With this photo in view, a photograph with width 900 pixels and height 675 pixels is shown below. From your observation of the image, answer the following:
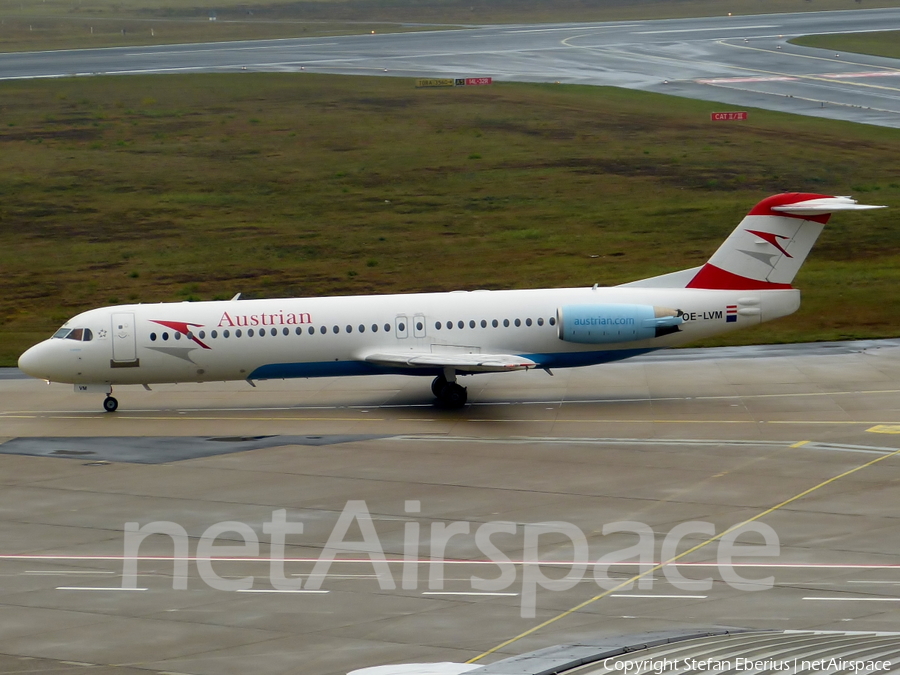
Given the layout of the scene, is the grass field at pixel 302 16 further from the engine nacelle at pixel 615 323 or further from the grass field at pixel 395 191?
the engine nacelle at pixel 615 323

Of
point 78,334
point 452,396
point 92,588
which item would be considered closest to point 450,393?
point 452,396

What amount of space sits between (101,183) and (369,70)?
33.0 metres

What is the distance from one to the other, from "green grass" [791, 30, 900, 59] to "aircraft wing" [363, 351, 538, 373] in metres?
73.8

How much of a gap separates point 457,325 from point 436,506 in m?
10.1

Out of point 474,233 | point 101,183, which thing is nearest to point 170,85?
point 101,183

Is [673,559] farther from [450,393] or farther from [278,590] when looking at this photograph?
[450,393]

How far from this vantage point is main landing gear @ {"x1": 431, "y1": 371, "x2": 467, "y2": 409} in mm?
34844

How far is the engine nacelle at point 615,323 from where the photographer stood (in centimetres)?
3409

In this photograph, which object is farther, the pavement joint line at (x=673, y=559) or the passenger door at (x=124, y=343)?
the passenger door at (x=124, y=343)

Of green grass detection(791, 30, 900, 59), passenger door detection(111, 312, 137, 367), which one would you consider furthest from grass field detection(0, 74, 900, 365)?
green grass detection(791, 30, 900, 59)

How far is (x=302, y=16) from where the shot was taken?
472 feet

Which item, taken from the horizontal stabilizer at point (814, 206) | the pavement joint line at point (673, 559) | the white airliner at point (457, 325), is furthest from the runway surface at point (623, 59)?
the pavement joint line at point (673, 559)

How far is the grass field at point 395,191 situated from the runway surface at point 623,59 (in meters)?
5.70

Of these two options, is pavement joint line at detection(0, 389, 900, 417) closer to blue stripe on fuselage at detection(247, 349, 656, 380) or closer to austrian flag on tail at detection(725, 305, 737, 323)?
blue stripe on fuselage at detection(247, 349, 656, 380)
